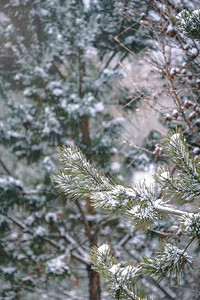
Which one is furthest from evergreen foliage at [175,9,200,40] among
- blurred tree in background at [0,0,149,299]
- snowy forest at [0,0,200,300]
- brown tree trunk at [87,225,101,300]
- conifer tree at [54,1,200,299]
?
brown tree trunk at [87,225,101,300]

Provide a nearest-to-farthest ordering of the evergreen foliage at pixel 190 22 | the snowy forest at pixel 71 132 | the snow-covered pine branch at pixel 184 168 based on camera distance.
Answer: the snow-covered pine branch at pixel 184 168, the evergreen foliage at pixel 190 22, the snowy forest at pixel 71 132

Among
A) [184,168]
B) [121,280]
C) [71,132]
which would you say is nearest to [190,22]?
[184,168]

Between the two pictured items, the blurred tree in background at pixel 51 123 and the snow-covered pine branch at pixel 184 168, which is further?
the blurred tree in background at pixel 51 123

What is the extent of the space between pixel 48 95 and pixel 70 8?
1.48ft

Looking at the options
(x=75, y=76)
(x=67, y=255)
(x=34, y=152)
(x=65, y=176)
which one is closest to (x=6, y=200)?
(x=34, y=152)

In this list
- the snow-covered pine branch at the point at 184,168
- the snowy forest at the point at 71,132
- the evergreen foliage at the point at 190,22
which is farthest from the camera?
the snowy forest at the point at 71,132

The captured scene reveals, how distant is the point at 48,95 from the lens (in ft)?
4.29

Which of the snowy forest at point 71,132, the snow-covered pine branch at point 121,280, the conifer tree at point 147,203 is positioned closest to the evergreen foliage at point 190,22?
the conifer tree at point 147,203

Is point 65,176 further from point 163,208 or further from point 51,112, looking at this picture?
point 51,112

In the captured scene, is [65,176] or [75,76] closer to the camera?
[65,176]

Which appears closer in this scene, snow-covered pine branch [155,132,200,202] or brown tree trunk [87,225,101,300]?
snow-covered pine branch [155,132,200,202]

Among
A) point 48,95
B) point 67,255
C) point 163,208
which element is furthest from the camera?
point 48,95

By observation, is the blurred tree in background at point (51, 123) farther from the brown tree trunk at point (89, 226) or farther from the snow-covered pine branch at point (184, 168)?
the snow-covered pine branch at point (184, 168)

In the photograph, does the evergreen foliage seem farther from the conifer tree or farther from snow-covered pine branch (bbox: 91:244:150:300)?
snow-covered pine branch (bbox: 91:244:150:300)
